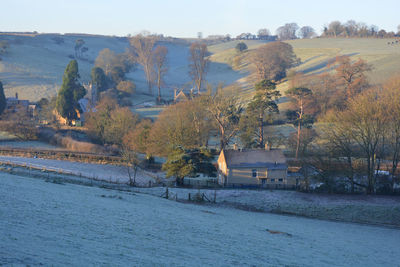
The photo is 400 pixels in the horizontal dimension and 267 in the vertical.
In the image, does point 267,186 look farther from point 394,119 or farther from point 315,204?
point 394,119

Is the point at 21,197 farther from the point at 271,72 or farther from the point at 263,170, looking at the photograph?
the point at 271,72

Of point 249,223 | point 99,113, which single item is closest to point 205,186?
point 249,223

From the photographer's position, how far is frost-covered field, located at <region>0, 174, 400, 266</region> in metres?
9.76

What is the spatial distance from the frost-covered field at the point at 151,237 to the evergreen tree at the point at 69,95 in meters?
43.3

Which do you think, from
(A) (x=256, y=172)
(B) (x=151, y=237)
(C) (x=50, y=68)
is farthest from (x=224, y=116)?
(C) (x=50, y=68)

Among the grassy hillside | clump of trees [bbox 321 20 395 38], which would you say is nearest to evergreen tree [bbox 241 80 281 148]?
the grassy hillside

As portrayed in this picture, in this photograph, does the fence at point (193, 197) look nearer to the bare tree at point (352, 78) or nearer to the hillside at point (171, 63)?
the hillside at point (171, 63)

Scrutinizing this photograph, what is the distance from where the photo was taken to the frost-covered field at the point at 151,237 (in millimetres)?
9758

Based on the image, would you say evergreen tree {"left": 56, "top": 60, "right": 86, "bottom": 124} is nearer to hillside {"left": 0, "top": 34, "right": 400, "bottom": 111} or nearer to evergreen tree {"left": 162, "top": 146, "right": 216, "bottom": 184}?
hillside {"left": 0, "top": 34, "right": 400, "bottom": 111}

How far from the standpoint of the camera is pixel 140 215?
16.3 metres

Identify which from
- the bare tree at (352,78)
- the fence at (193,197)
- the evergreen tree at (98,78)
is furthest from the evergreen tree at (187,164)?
the evergreen tree at (98,78)

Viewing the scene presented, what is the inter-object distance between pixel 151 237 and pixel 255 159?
22061 millimetres

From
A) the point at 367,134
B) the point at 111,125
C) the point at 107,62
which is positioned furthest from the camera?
the point at 107,62

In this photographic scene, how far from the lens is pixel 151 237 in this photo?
12.8m
